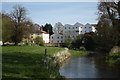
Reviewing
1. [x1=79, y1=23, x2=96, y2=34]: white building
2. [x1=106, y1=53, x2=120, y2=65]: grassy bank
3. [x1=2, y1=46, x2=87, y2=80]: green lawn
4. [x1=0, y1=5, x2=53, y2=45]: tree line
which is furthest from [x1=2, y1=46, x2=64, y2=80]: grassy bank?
[x1=79, y1=23, x2=96, y2=34]: white building

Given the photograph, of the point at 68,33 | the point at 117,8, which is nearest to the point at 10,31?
the point at 117,8

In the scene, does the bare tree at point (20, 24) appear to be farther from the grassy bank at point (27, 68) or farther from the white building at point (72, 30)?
the white building at point (72, 30)

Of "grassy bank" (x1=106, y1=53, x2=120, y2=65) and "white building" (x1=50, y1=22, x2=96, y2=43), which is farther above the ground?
"white building" (x1=50, y1=22, x2=96, y2=43)

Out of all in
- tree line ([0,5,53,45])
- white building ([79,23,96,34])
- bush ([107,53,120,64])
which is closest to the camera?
bush ([107,53,120,64])

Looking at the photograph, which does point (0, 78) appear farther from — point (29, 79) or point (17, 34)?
point (17, 34)

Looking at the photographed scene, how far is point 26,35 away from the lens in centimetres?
4541

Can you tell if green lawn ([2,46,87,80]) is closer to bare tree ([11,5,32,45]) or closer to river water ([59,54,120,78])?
river water ([59,54,120,78])

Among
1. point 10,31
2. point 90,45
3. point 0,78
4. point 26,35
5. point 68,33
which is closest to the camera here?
point 0,78

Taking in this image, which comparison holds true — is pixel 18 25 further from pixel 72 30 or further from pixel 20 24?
pixel 72 30

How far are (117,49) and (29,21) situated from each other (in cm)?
2248

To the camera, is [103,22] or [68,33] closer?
[103,22]

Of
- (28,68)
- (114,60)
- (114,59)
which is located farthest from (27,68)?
(114,59)

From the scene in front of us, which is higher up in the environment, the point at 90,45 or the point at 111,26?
the point at 111,26

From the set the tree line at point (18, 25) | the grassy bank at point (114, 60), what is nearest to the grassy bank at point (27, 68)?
the grassy bank at point (114, 60)
